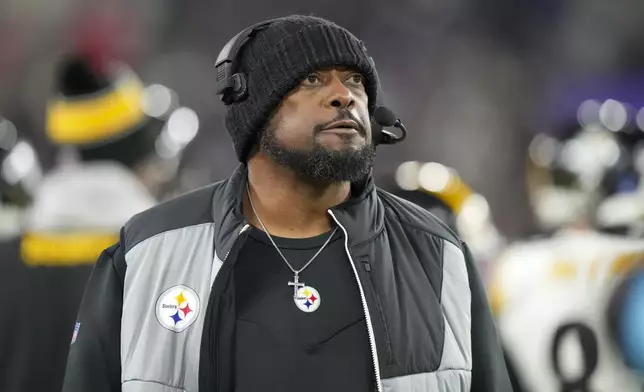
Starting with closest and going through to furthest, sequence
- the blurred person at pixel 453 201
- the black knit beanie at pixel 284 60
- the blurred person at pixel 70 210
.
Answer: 1. the black knit beanie at pixel 284 60
2. the blurred person at pixel 70 210
3. the blurred person at pixel 453 201

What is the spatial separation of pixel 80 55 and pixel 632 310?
4.94 ft

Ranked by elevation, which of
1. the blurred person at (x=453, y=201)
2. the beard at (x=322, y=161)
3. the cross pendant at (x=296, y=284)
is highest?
the blurred person at (x=453, y=201)

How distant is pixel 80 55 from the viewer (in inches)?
72.9

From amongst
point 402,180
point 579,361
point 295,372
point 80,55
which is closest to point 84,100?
point 80,55

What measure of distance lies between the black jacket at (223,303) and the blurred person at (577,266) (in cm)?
108

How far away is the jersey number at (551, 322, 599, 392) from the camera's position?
199 cm

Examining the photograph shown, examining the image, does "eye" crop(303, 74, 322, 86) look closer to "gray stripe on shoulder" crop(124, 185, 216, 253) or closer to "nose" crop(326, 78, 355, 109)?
"nose" crop(326, 78, 355, 109)

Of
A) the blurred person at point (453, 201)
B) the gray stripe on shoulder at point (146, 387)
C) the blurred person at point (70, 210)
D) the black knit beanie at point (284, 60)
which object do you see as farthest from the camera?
the blurred person at point (453, 201)

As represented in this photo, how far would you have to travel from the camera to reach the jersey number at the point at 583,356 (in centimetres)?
199

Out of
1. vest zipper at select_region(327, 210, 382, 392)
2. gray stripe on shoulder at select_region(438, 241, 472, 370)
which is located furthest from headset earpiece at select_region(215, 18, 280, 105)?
gray stripe on shoulder at select_region(438, 241, 472, 370)

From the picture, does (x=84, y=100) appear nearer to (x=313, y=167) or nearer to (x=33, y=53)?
(x=33, y=53)

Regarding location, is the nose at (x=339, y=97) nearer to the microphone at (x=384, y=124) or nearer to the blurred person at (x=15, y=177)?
the microphone at (x=384, y=124)

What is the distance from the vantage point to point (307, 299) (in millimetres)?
903

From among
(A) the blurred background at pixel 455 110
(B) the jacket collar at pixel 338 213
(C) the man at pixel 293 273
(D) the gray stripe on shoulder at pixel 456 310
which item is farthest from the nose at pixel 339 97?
(A) the blurred background at pixel 455 110
